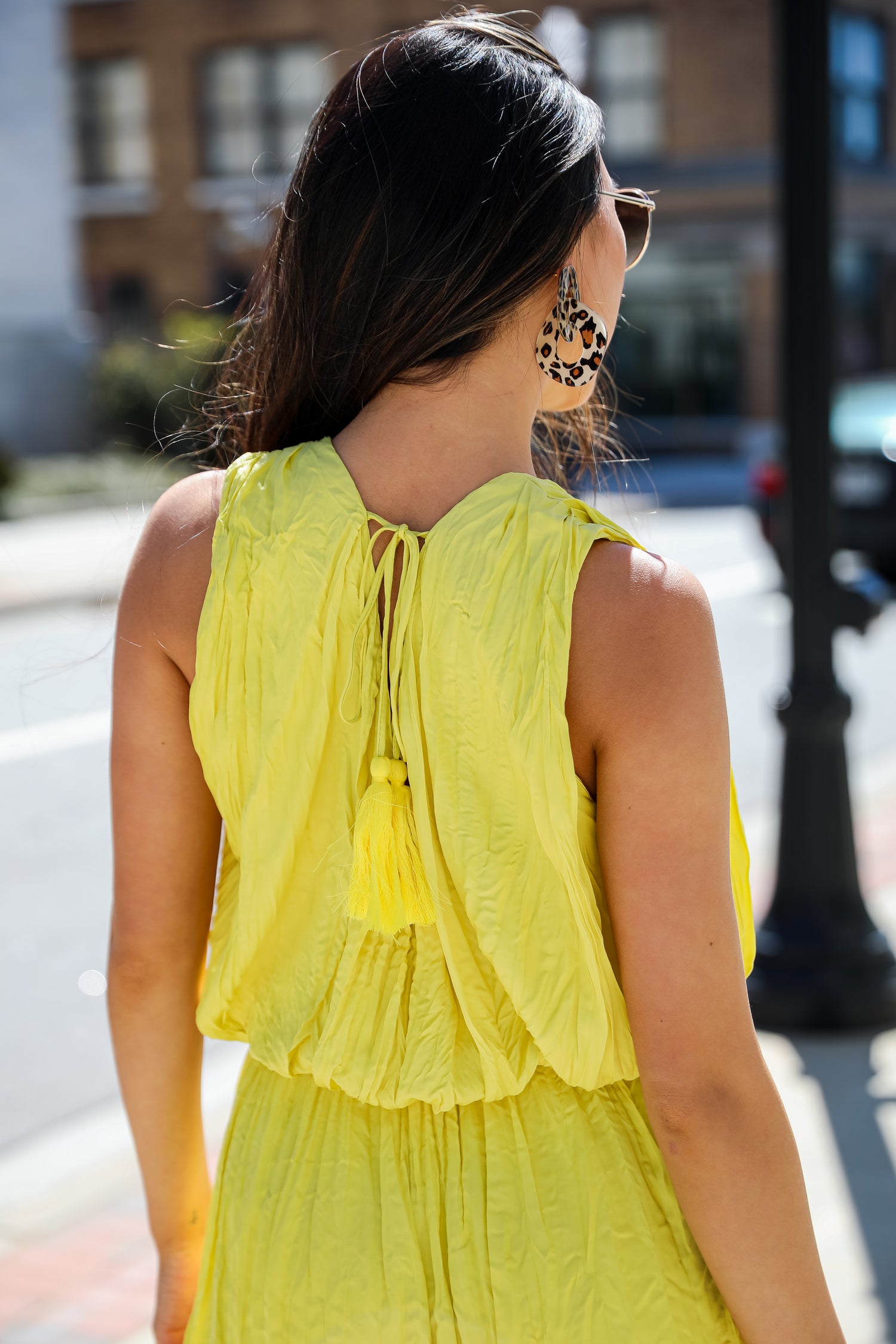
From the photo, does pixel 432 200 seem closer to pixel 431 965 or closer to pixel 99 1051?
pixel 431 965

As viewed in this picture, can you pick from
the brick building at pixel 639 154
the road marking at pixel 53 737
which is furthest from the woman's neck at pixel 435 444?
the brick building at pixel 639 154

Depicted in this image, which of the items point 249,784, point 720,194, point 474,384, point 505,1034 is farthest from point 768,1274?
point 720,194

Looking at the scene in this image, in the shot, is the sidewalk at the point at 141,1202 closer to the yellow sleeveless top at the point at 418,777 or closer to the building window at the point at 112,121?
the yellow sleeveless top at the point at 418,777

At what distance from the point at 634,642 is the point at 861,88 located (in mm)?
30411

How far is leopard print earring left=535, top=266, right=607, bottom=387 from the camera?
50.3 inches

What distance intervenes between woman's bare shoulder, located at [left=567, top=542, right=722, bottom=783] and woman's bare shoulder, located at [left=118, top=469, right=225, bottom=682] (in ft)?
1.18

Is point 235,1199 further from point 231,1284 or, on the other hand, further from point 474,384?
point 474,384

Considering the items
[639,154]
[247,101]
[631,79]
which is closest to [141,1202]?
[639,154]

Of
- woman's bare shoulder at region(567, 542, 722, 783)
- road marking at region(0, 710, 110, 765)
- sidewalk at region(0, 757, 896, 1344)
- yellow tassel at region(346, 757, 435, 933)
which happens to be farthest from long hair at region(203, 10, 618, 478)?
road marking at region(0, 710, 110, 765)

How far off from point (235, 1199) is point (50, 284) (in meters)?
23.9

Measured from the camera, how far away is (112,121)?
31.0 meters

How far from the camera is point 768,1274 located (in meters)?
1.19

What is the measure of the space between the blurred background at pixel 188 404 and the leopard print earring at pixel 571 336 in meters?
0.30

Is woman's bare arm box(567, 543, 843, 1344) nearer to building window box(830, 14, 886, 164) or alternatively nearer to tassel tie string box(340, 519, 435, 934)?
tassel tie string box(340, 519, 435, 934)
